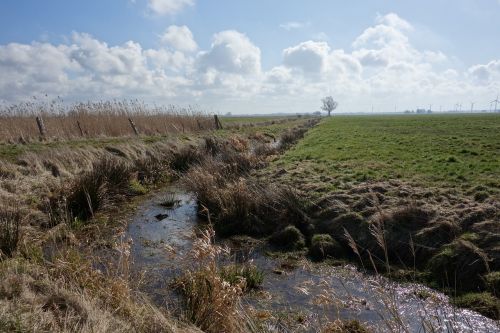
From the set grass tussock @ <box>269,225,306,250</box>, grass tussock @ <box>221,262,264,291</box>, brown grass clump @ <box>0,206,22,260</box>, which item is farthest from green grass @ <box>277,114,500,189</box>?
brown grass clump @ <box>0,206,22,260</box>

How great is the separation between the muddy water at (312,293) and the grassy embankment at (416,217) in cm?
38

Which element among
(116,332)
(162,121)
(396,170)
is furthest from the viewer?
(162,121)

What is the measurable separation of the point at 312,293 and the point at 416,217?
320 cm

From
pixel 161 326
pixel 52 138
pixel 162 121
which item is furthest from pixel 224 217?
pixel 162 121

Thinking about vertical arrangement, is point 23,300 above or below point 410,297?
above

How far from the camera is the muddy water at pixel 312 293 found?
5.08m

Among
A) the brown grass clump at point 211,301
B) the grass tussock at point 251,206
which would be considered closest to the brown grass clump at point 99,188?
the grass tussock at point 251,206

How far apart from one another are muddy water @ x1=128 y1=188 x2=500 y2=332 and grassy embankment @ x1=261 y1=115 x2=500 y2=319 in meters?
0.38

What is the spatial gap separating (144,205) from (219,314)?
7.31 meters

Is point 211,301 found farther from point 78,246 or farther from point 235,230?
point 235,230

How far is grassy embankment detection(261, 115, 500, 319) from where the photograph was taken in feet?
21.3

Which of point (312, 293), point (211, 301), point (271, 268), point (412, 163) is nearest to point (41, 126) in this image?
point (271, 268)

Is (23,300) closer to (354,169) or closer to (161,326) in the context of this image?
(161,326)

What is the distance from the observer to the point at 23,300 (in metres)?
4.41
